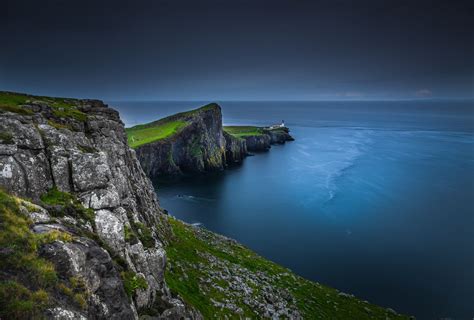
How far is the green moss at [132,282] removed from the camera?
16422 mm

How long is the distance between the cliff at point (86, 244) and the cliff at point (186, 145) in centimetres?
9151

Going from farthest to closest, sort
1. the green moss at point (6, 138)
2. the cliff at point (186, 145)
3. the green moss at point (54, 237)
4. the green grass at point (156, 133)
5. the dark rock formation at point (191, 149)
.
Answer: the green grass at point (156, 133) < the cliff at point (186, 145) < the dark rock formation at point (191, 149) < the green moss at point (6, 138) < the green moss at point (54, 237)

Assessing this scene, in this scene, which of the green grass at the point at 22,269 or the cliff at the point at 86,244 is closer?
the green grass at the point at 22,269

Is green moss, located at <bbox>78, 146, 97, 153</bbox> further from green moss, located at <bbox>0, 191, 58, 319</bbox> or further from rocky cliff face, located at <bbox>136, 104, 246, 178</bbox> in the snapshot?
rocky cliff face, located at <bbox>136, 104, 246, 178</bbox>

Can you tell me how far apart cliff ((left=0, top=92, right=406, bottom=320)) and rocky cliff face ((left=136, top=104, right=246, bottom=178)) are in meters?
90.9

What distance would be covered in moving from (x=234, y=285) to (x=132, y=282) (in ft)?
72.4

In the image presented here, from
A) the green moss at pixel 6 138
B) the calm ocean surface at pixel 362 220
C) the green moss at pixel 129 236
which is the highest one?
the green moss at pixel 6 138

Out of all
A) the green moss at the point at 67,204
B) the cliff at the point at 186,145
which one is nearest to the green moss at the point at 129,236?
the green moss at the point at 67,204

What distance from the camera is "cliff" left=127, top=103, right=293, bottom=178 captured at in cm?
12719

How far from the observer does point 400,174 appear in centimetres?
12875

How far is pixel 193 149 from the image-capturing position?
13912 cm

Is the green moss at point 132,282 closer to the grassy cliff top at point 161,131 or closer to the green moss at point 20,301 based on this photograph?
the green moss at point 20,301

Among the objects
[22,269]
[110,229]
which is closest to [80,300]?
[22,269]

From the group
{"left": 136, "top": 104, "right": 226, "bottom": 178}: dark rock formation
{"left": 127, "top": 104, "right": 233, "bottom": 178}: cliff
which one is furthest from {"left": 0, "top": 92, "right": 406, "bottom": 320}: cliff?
{"left": 136, "top": 104, "right": 226, "bottom": 178}: dark rock formation
